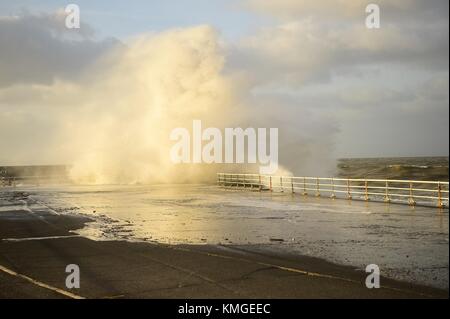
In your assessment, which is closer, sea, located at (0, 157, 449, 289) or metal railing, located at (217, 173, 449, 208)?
sea, located at (0, 157, 449, 289)

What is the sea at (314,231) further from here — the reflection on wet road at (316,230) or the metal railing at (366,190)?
the metal railing at (366,190)

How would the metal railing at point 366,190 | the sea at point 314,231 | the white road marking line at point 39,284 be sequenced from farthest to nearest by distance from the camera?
the metal railing at point 366,190 < the sea at point 314,231 < the white road marking line at point 39,284

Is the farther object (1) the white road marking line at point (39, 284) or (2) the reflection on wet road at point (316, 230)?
(2) the reflection on wet road at point (316, 230)

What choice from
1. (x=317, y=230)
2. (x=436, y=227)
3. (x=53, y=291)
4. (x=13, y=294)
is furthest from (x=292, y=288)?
(x=436, y=227)

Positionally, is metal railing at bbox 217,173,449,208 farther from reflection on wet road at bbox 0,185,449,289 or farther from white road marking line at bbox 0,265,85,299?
white road marking line at bbox 0,265,85,299

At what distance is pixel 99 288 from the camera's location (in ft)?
27.4

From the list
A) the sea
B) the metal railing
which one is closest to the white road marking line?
the sea

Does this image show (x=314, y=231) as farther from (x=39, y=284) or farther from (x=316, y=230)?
(x=39, y=284)

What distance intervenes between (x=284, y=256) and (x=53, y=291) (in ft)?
17.0

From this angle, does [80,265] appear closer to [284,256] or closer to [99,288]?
[99,288]

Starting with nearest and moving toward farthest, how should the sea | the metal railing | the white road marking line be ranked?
the white road marking line
the sea
the metal railing

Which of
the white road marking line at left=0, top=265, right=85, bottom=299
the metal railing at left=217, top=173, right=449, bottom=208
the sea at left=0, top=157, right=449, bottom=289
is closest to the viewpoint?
the white road marking line at left=0, top=265, right=85, bottom=299

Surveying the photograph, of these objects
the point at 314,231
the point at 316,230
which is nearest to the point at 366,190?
the point at 316,230

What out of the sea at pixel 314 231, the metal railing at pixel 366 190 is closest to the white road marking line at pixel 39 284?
the sea at pixel 314 231
